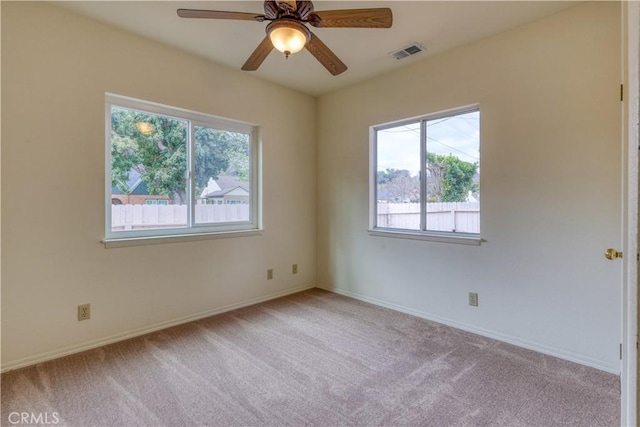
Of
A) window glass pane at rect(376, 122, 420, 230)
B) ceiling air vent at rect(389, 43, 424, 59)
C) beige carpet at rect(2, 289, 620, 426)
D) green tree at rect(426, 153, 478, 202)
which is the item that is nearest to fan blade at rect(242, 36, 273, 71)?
ceiling air vent at rect(389, 43, 424, 59)

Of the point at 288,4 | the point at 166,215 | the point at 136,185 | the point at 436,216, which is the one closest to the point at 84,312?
the point at 166,215

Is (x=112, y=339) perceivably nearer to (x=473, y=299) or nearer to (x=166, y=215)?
(x=166, y=215)

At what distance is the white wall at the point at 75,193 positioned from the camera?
2109 millimetres

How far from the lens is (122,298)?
8.52 feet

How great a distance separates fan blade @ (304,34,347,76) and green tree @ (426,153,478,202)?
1.42 metres

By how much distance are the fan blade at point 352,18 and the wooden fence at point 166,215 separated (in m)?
2.13

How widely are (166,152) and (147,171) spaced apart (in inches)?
10.4

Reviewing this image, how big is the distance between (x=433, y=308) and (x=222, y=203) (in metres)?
2.48

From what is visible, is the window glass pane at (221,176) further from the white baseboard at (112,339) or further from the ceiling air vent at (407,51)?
the ceiling air vent at (407,51)

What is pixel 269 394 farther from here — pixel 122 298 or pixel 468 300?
pixel 468 300

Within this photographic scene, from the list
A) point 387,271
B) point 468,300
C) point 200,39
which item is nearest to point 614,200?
point 468,300

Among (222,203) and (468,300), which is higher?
(222,203)

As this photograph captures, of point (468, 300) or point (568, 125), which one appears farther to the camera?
point (468, 300)

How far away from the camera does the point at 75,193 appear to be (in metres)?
2.35
